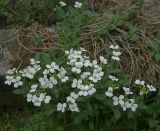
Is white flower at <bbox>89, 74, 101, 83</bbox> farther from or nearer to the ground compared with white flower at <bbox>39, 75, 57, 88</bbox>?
farther from the ground

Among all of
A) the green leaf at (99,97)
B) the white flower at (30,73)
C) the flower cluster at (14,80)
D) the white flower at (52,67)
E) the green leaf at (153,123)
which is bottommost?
the green leaf at (153,123)

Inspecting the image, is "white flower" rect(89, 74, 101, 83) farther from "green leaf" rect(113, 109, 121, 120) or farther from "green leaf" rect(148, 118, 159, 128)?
"green leaf" rect(148, 118, 159, 128)

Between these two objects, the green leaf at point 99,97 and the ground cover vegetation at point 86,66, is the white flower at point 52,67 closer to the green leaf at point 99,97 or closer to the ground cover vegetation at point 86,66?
the ground cover vegetation at point 86,66

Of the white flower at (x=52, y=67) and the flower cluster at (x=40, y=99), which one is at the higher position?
the white flower at (x=52, y=67)

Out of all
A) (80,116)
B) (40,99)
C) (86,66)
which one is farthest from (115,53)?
(40,99)

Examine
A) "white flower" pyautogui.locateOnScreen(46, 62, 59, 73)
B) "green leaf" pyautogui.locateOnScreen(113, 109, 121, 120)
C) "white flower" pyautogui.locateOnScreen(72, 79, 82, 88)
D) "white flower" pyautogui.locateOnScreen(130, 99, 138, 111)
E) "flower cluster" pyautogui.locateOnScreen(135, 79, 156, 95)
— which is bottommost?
"green leaf" pyautogui.locateOnScreen(113, 109, 121, 120)

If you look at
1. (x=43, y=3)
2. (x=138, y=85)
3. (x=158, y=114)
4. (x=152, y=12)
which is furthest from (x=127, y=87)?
(x=43, y=3)

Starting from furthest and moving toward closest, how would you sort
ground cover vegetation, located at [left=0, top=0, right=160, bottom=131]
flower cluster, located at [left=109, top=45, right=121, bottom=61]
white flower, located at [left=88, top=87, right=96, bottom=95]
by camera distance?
flower cluster, located at [left=109, top=45, right=121, bottom=61] → ground cover vegetation, located at [left=0, top=0, right=160, bottom=131] → white flower, located at [left=88, top=87, right=96, bottom=95]

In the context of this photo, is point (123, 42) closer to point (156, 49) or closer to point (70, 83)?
point (156, 49)

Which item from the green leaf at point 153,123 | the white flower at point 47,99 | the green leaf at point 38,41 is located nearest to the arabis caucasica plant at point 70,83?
the white flower at point 47,99

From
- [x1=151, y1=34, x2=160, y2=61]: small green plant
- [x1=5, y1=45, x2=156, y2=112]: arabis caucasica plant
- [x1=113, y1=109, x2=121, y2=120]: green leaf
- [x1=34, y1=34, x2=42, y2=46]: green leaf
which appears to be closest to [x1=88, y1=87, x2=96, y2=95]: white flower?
[x1=5, y1=45, x2=156, y2=112]: arabis caucasica plant
